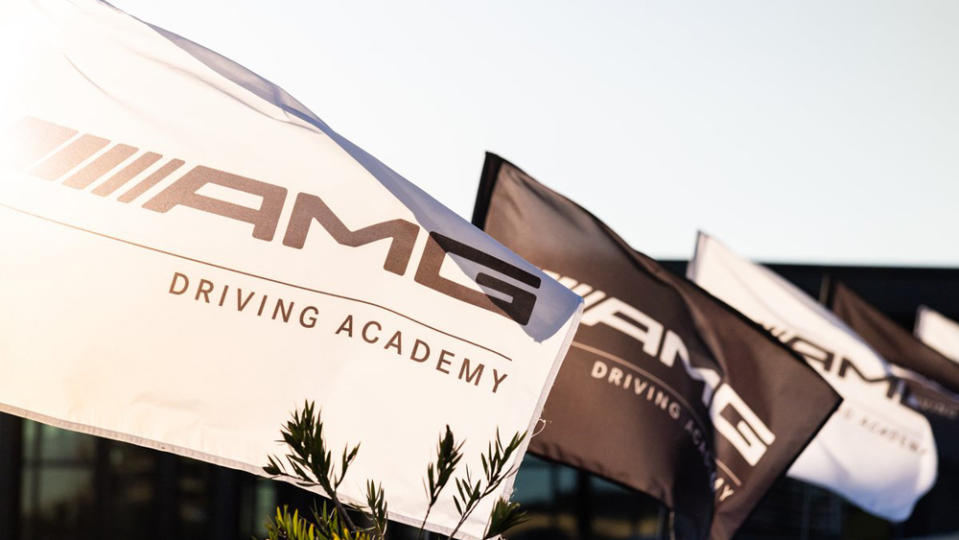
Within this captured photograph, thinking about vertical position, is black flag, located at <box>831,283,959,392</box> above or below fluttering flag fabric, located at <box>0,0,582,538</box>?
above

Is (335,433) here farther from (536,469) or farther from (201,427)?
(536,469)

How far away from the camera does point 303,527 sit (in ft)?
10.3

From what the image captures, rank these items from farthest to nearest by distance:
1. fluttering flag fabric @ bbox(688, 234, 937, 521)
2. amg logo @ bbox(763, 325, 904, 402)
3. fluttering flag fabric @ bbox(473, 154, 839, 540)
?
amg logo @ bbox(763, 325, 904, 402) < fluttering flag fabric @ bbox(688, 234, 937, 521) < fluttering flag fabric @ bbox(473, 154, 839, 540)

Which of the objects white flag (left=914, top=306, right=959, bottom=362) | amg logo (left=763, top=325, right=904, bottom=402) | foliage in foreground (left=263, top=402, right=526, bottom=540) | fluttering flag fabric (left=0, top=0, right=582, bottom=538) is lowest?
foliage in foreground (left=263, top=402, right=526, bottom=540)

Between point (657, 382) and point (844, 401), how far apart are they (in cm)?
471

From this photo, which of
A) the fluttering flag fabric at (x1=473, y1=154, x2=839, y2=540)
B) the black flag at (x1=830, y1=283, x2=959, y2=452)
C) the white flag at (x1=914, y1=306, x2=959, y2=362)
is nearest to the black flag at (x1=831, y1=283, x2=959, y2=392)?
the black flag at (x1=830, y1=283, x2=959, y2=452)

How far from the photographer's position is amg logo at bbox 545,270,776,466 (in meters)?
8.23

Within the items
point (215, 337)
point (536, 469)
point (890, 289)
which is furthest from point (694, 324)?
point (890, 289)

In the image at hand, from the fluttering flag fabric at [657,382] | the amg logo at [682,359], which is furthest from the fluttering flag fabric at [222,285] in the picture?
the amg logo at [682,359]

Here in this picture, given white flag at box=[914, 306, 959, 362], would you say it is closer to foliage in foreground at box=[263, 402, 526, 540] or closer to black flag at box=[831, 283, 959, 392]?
black flag at box=[831, 283, 959, 392]

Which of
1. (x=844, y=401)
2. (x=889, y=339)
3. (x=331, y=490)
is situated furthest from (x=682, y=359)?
(x=889, y=339)

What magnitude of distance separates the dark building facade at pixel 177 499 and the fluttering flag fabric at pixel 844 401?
115 cm

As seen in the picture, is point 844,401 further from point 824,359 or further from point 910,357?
point 910,357

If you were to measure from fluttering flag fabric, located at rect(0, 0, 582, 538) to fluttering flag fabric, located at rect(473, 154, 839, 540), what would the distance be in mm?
2725
